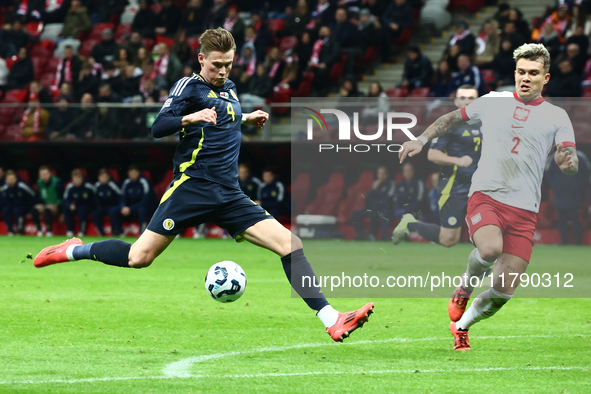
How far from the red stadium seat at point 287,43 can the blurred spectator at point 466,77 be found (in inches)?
192

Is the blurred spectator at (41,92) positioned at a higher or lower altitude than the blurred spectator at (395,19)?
lower

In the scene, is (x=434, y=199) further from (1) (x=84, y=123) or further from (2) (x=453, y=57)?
(1) (x=84, y=123)

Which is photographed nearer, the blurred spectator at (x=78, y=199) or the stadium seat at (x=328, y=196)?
the stadium seat at (x=328, y=196)

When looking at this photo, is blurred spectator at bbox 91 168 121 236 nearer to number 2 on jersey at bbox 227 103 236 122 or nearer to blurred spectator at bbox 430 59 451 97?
blurred spectator at bbox 430 59 451 97

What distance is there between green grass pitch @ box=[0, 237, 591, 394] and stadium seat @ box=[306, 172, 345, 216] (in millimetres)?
3905

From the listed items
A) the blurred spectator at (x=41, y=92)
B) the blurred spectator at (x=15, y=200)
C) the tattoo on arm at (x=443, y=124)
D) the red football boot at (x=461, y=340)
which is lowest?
the blurred spectator at (x=15, y=200)

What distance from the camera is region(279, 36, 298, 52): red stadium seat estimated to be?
1927 cm

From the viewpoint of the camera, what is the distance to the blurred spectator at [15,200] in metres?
17.8

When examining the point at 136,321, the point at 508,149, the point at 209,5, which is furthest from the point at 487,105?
the point at 209,5

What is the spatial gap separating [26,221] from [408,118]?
9.34 meters

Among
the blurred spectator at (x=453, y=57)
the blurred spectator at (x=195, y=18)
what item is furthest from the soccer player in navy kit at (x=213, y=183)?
the blurred spectator at (x=195, y=18)

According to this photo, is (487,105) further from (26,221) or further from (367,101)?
(26,221)

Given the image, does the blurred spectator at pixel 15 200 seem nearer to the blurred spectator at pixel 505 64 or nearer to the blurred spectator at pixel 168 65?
the blurred spectator at pixel 168 65

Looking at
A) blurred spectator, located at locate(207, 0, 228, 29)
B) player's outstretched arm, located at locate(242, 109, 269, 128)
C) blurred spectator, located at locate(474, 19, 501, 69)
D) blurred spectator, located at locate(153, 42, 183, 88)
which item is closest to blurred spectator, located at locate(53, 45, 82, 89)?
blurred spectator, located at locate(153, 42, 183, 88)
